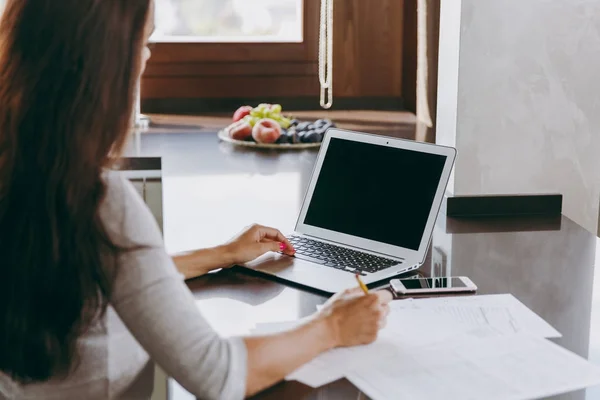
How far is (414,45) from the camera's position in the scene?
10.5 ft

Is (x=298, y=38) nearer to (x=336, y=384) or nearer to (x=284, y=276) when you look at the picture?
(x=284, y=276)

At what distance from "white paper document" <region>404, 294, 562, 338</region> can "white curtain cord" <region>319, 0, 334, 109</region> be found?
1.80 metres

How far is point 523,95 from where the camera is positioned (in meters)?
2.18

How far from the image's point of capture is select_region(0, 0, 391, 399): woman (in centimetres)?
108

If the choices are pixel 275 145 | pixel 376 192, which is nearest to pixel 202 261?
pixel 376 192

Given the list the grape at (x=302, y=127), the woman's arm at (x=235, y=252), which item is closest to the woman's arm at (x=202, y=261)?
the woman's arm at (x=235, y=252)

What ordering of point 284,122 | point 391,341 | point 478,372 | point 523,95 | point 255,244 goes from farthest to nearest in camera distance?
point 284,122 < point 523,95 < point 255,244 < point 391,341 < point 478,372

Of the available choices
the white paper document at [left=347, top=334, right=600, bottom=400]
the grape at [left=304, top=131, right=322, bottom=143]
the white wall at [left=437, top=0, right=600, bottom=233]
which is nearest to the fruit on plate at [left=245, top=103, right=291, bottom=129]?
the grape at [left=304, top=131, right=322, bottom=143]

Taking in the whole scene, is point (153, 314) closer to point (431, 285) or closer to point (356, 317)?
point (356, 317)

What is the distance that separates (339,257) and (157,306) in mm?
614

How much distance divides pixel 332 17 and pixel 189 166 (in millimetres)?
989

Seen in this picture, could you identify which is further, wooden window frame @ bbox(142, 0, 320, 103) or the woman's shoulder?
wooden window frame @ bbox(142, 0, 320, 103)

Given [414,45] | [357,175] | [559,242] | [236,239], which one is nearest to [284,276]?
[236,239]

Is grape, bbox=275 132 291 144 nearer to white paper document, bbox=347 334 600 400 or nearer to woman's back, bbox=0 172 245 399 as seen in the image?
white paper document, bbox=347 334 600 400
